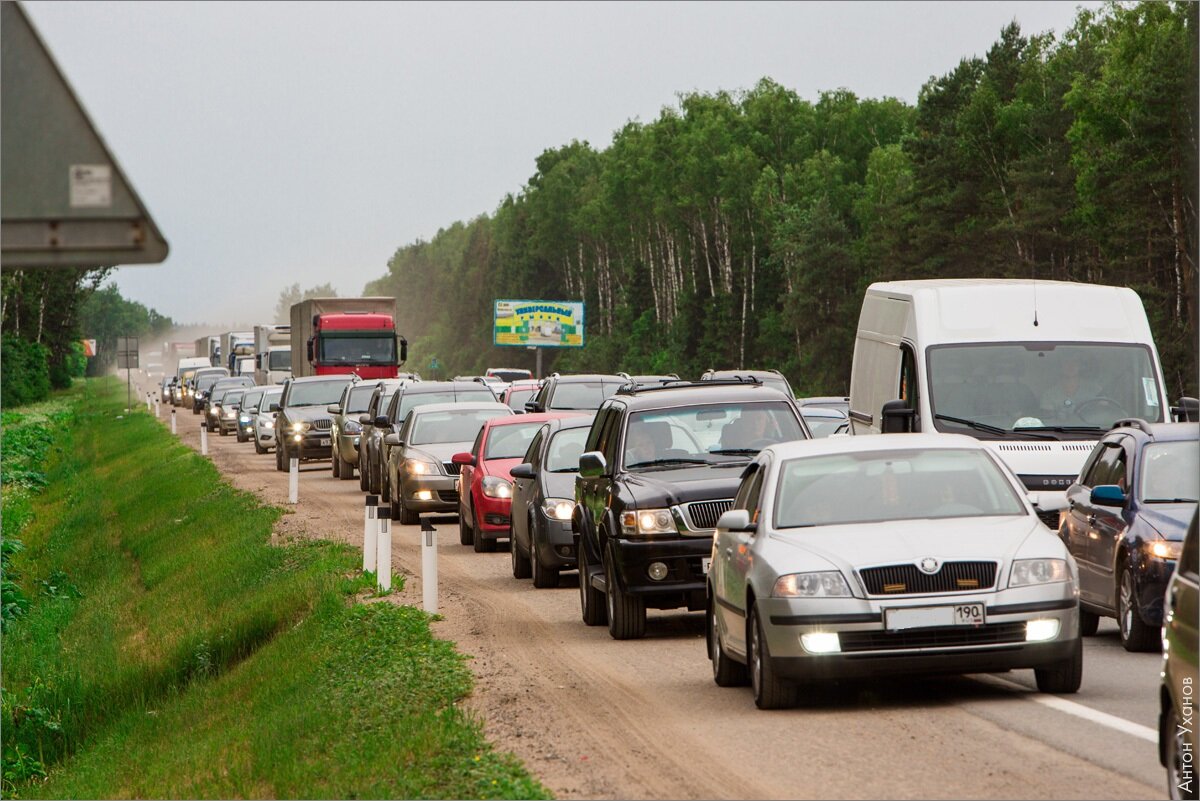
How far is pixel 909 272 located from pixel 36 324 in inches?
2330

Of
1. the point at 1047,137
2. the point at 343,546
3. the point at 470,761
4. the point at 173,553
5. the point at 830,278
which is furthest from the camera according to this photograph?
the point at 830,278

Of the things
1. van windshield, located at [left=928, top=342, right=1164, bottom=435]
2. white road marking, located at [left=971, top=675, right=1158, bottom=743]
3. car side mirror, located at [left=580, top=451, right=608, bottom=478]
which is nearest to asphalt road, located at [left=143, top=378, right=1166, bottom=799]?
white road marking, located at [left=971, top=675, right=1158, bottom=743]

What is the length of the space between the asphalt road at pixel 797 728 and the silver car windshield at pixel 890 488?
0.96 meters

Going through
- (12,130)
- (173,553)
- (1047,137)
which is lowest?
(173,553)

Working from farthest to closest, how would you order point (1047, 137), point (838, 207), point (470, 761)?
point (838, 207) < point (1047, 137) < point (470, 761)

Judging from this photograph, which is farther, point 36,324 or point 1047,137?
point 36,324

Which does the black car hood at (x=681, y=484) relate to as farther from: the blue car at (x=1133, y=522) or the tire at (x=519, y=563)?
the tire at (x=519, y=563)

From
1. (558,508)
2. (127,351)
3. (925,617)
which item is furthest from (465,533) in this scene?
(127,351)

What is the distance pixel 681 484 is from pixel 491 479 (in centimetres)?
856

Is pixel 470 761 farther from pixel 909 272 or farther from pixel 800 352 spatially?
pixel 800 352

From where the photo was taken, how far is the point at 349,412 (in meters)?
39.8

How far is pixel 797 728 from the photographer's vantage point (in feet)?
31.8

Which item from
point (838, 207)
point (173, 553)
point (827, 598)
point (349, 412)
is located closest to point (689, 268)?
point (838, 207)

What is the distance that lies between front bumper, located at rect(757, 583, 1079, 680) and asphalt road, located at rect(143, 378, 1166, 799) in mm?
255
